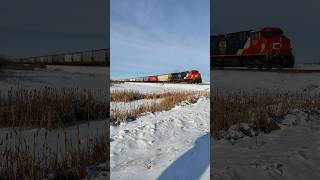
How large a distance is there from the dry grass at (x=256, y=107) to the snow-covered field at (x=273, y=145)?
8 centimetres

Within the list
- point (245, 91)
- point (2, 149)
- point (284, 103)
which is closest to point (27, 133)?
point (2, 149)

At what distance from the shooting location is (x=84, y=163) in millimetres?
3543

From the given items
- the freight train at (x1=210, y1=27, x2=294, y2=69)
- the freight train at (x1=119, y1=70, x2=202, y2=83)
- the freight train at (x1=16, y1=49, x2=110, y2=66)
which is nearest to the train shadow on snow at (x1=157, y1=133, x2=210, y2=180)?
the freight train at (x1=210, y1=27, x2=294, y2=69)

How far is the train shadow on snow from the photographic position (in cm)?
448

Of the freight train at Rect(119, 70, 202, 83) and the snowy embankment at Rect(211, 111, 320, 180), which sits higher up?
the freight train at Rect(119, 70, 202, 83)

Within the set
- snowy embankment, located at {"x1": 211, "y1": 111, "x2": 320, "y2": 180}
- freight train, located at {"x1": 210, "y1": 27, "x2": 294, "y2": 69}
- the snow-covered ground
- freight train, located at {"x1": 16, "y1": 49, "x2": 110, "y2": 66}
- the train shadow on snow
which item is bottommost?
the train shadow on snow

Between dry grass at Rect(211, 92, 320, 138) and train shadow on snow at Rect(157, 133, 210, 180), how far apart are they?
0.68 m

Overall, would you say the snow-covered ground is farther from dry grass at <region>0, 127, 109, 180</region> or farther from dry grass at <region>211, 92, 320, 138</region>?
dry grass at <region>0, 127, 109, 180</region>

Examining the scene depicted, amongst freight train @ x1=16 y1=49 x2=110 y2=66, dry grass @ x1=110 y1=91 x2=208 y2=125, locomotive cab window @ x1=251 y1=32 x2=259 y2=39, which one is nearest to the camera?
freight train @ x1=16 y1=49 x2=110 y2=66

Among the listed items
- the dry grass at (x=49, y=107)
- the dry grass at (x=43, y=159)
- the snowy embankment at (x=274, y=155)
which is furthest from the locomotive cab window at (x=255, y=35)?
the dry grass at (x=43, y=159)

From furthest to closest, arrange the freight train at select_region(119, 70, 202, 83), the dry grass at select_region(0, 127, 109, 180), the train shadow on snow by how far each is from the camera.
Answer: the freight train at select_region(119, 70, 202, 83) → the train shadow on snow → the dry grass at select_region(0, 127, 109, 180)

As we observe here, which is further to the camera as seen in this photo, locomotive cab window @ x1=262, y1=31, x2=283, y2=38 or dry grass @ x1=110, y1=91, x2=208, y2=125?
dry grass @ x1=110, y1=91, x2=208, y2=125

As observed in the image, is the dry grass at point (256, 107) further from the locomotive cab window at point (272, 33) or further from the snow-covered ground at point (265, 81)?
the locomotive cab window at point (272, 33)

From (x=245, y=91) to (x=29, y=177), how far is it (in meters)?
2.66
